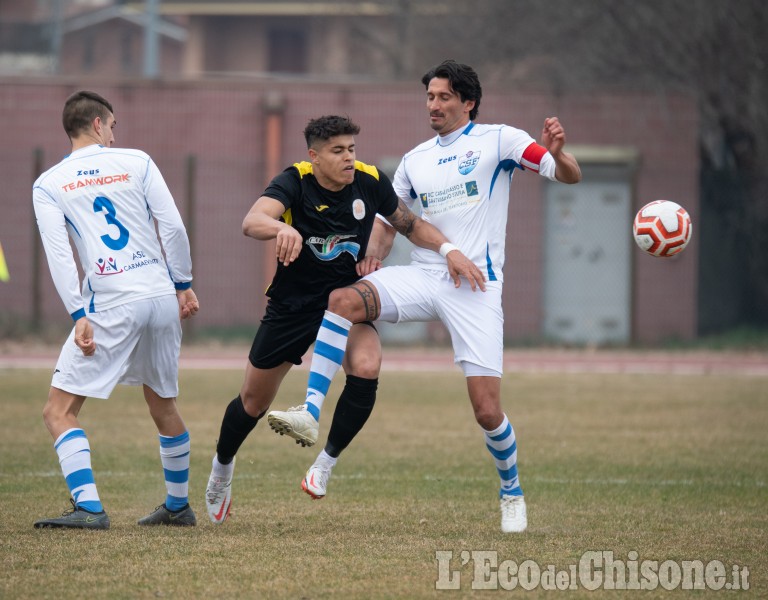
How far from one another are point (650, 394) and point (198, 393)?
16.7 feet

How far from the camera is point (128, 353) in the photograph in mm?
6418

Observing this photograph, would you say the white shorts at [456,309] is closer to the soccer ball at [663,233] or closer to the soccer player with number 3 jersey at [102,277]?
the soccer ball at [663,233]

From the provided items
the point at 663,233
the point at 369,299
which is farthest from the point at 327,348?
the point at 663,233

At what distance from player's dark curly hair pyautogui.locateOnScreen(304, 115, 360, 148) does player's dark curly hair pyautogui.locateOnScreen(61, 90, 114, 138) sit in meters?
1.12

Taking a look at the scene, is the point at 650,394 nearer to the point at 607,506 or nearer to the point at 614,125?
the point at 607,506

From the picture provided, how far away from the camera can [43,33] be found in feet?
133

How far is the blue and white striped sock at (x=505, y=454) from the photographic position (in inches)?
264

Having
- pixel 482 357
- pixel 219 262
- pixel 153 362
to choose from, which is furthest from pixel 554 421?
pixel 219 262

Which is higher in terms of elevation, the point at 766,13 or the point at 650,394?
the point at 766,13

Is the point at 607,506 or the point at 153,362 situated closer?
the point at 153,362

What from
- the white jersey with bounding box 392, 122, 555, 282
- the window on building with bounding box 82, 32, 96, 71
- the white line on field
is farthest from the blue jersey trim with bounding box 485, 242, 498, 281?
the window on building with bounding box 82, 32, 96, 71

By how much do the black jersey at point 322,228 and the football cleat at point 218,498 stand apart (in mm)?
1048

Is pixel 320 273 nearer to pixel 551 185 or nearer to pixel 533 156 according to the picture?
pixel 533 156

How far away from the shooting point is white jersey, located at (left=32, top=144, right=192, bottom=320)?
20.5 feet
